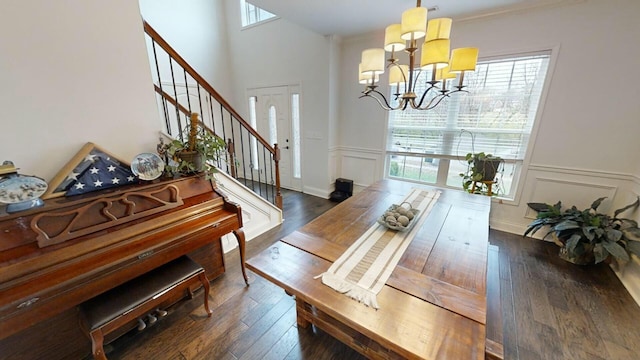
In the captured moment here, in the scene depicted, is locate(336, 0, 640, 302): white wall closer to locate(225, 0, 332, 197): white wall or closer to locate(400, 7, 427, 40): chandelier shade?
locate(225, 0, 332, 197): white wall

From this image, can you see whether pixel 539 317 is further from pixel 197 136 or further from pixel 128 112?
pixel 128 112

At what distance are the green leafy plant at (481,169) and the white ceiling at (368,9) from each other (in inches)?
59.2

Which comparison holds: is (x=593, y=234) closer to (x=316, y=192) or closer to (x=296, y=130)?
(x=316, y=192)

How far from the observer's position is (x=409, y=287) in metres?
1.07

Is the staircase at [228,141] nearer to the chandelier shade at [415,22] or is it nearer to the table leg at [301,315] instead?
the table leg at [301,315]

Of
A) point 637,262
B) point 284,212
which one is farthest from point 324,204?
point 637,262

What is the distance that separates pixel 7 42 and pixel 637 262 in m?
4.51

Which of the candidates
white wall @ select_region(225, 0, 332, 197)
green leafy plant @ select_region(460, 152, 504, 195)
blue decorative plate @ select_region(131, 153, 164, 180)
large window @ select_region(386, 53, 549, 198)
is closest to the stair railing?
white wall @ select_region(225, 0, 332, 197)

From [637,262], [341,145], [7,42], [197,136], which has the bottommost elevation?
[637,262]

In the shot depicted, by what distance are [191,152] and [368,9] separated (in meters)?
2.24

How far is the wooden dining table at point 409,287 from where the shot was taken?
855 mm

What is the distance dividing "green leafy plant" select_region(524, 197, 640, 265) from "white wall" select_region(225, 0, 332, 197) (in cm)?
281

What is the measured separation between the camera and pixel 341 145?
3924mm

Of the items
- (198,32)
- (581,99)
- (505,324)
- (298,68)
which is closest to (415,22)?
(505,324)
